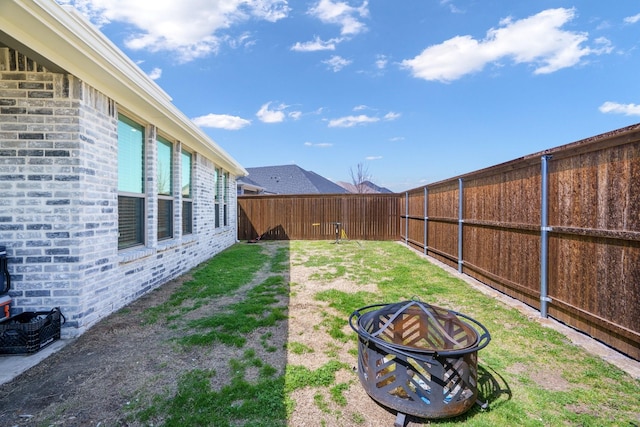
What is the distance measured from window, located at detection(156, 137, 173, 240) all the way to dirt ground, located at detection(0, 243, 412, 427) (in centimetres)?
208

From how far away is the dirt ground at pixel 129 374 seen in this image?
1877mm

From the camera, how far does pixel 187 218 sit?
6.74 metres

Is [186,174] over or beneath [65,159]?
over

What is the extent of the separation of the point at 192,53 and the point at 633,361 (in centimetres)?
1133

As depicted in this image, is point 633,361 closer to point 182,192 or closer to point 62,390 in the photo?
point 62,390

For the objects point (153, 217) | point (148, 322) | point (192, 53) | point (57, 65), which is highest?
point (192, 53)

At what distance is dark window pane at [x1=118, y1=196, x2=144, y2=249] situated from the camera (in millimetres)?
4184

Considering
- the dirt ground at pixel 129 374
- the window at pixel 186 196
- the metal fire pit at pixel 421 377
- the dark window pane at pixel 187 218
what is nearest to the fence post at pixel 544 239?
the metal fire pit at pixel 421 377

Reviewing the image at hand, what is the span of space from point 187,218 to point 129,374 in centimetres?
475

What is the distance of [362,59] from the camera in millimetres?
12086

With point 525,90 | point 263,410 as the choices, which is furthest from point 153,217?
point 525,90

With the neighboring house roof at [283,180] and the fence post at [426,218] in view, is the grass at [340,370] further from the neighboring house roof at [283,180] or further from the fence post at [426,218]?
the neighboring house roof at [283,180]

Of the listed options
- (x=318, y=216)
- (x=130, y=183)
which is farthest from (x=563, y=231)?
(x=318, y=216)

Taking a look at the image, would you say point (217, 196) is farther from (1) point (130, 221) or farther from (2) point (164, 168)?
(1) point (130, 221)
